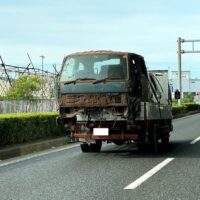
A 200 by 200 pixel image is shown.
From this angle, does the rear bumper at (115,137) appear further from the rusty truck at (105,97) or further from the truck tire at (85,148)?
the truck tire at (85,148)

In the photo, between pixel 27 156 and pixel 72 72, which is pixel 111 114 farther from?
pixel 27 156

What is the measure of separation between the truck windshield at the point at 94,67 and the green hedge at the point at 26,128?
2.31m

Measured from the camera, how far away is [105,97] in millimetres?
12367

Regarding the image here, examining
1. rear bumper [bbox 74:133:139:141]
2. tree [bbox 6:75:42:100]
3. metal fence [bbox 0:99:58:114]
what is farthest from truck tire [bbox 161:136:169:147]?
tree [bbox 6:75:42:100]

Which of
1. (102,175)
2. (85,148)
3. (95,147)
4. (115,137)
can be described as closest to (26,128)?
(85,148)

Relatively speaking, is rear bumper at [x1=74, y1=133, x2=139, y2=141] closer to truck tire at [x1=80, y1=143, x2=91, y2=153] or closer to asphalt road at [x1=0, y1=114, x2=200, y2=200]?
asphalt road at [x1=0, y1=114, x2=200, y2=200]

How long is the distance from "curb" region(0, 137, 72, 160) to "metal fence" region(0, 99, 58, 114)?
20830mm

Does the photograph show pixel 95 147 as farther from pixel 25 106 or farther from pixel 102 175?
pixel 25 106

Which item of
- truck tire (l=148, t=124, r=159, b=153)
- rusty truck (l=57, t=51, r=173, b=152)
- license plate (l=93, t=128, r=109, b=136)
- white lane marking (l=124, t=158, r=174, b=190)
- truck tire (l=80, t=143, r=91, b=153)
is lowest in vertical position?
white lane marking (l=124, t=158, r=174, b=190)

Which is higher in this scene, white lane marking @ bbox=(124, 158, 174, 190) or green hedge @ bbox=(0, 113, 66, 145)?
green hedge @ bbox=(0, 113, 66, 145)

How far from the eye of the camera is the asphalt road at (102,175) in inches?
305

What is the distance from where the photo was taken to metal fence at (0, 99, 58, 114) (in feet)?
129

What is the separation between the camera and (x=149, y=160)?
40.1ft

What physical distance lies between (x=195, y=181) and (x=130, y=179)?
45.6 inches
